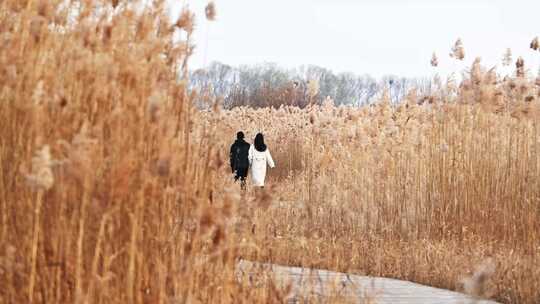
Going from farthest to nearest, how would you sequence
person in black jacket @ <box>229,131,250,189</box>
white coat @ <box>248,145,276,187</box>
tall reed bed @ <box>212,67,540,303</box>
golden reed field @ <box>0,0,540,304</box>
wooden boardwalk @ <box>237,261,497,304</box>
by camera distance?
1. person in black jacket @ <box>229,131,250,189</box>
2. white coat @ <box>248,145,276,187</box>
3. tall reed bed @ <box>212,67,540,303</box>
4. wooden boardwalk @ <box>237,261,497,304</box>
5. golden reed field @ <box>0,0,540,304</box>

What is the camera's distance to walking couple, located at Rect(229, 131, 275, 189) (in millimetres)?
11969

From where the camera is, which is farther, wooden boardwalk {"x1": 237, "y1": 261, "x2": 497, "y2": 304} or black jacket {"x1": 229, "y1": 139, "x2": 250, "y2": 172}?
black jacket {"x1": 229, "y1": 139, "x2": 250, "y2": 172}

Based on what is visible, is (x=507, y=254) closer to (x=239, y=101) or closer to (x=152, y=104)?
(x=152, y=104)

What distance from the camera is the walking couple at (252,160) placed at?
39.3ft

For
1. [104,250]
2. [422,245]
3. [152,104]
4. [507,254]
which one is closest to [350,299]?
[104,250]

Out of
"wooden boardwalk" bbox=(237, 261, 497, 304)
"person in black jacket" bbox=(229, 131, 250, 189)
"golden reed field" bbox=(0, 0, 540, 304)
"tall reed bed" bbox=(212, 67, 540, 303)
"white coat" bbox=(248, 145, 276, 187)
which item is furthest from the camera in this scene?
"person in black jacket" bbox=(229, 131, 250, 189)

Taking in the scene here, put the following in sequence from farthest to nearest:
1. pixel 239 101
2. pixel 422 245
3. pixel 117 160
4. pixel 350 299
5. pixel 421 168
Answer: pixel 239 101 → pixel 421 168 → pixel 422 245 → pixel 350 299 → pixel 117 160

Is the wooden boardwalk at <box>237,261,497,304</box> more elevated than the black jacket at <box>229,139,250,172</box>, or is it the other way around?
the black jacket at <box>229,139,250,172</box>

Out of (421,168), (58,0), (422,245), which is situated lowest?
(422,245)

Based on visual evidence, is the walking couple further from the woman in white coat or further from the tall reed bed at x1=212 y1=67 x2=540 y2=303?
the tall reed bed at x1=212 y1=67 x2=540 y2=303

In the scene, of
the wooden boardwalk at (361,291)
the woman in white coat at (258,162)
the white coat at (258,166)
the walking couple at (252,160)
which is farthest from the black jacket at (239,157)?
the wooden boardwalk at (361,291)

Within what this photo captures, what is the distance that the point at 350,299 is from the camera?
175 inches

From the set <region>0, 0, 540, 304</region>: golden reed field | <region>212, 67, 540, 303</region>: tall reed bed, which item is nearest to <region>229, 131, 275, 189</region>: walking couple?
<region>212, 67, 540, 303</region>: tall reed bed

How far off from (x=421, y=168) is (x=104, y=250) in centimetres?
669
